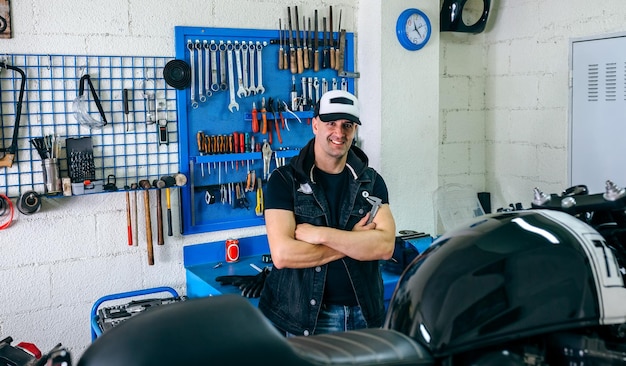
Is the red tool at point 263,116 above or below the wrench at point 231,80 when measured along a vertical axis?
below

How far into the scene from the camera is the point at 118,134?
3330mm

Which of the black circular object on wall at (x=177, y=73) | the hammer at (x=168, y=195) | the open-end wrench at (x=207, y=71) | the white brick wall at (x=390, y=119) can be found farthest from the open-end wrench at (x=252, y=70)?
the hammer at (x=168, y=195)

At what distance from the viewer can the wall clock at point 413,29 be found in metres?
3.85

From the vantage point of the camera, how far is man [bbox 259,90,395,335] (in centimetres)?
246

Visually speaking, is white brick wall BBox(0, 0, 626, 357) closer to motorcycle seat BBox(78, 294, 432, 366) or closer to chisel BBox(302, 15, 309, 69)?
chisel BBox(302, 15, 309, 69)

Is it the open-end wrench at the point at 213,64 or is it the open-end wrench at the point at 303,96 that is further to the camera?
the open-end wrench at the point at 303,96

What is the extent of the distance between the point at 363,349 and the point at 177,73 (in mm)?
2850

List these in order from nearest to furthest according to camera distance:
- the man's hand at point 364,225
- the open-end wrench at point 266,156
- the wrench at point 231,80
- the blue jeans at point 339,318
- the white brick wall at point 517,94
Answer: the blue jeans at point 339,318 < the man's hand at point 364,225 < the wrench at point 231,80 < the open-end wrench at point 266,156 < the white brick wall at point 517,94

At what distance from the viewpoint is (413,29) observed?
391cm

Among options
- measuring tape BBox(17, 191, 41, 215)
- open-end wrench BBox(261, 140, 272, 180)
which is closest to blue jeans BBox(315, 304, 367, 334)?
open-end wrench BBox(261, 140, 272, 180)

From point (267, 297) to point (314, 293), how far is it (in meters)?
0.23

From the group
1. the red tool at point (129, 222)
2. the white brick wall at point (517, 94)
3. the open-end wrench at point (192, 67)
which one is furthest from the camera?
the white brick wall at point (517, 94)

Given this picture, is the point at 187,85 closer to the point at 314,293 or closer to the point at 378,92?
the point at 378,92

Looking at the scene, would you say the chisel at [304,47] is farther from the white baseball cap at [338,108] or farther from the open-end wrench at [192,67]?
the white baseball cap at [338,108]
